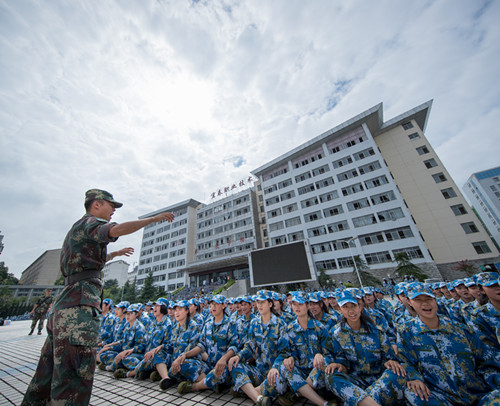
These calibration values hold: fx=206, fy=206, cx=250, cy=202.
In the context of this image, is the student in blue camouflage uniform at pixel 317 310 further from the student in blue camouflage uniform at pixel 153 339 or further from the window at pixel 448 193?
the window at pixel 448 193

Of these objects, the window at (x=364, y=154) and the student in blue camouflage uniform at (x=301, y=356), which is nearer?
the student in blue camouflage uniform at (x=301, y=356)

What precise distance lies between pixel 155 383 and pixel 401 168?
34.4m

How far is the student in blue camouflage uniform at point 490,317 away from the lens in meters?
2.83

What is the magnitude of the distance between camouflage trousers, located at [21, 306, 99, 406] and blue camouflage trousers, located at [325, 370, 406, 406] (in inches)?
109

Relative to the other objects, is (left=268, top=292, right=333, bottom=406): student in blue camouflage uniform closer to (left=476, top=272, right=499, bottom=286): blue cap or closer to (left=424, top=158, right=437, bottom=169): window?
(left=476, top=272, right=499, bottom=286): blue cap

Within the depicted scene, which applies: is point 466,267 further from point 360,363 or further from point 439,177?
point 360,363

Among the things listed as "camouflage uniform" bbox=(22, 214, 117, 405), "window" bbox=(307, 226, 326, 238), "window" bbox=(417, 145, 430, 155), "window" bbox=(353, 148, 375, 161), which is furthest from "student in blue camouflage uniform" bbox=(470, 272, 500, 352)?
"window" bbox=(417, 145, 430, 155)

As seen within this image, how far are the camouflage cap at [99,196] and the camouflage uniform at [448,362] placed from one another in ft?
13.7

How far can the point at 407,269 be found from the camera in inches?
782

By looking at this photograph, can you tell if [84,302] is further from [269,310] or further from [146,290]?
[146,290]

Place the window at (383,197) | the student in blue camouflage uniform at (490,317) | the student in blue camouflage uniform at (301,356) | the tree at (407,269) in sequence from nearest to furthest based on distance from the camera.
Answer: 1. the student in blue camouflage uniform at (490,317)
2. the student in blue camouflage uniform at (301,356)
3. the tree at (407,269)
4. the window at (383,197)

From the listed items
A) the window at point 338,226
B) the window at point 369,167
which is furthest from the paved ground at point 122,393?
the window at point 369,167

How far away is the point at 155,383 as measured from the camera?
4.14 m

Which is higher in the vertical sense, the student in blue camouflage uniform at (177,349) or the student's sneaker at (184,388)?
the student in blue camouflage uniform at (177,349)
